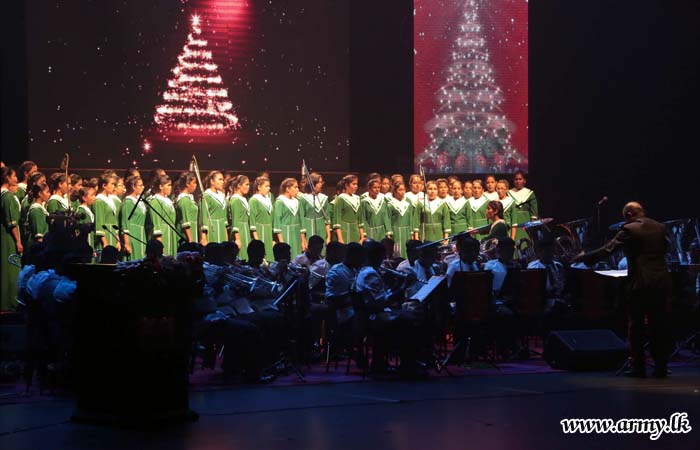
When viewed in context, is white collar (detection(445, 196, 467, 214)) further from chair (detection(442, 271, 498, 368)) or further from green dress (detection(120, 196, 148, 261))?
chair (detection(442, 271, 498, 368))

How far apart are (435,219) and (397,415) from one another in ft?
36.1

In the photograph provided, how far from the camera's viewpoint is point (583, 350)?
10.4m

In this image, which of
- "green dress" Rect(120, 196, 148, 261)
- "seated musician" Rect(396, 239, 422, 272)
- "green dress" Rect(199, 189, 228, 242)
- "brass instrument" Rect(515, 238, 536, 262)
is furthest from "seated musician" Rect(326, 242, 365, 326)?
"green dress" Rect(199, 189, 228, 242)

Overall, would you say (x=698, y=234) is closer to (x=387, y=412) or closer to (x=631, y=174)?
(x=631, y=174)

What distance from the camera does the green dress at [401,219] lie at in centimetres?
1812

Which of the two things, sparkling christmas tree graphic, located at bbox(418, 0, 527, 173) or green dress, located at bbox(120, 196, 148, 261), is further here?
sparkling christmas tree graphic, located at bbox(418, 0, 527, 173)

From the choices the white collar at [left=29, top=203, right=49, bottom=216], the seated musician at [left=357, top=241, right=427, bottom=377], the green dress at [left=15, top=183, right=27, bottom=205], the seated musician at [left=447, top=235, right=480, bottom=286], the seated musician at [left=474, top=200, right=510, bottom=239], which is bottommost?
the seated musician at [left=357, top=241, right=427, bottom=377]

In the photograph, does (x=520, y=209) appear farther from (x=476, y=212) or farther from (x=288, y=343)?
(x=288, y=343)

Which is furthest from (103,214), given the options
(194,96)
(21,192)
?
(194,96)

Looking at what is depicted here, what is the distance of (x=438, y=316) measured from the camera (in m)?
10.8

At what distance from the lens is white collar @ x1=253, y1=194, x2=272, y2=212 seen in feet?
56.4

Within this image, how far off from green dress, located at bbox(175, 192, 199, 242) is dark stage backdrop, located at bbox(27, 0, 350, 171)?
84cm

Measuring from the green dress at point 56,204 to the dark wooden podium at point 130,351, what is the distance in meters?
8.40

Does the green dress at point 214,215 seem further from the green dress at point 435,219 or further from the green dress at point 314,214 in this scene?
the green dress at point 435,219
